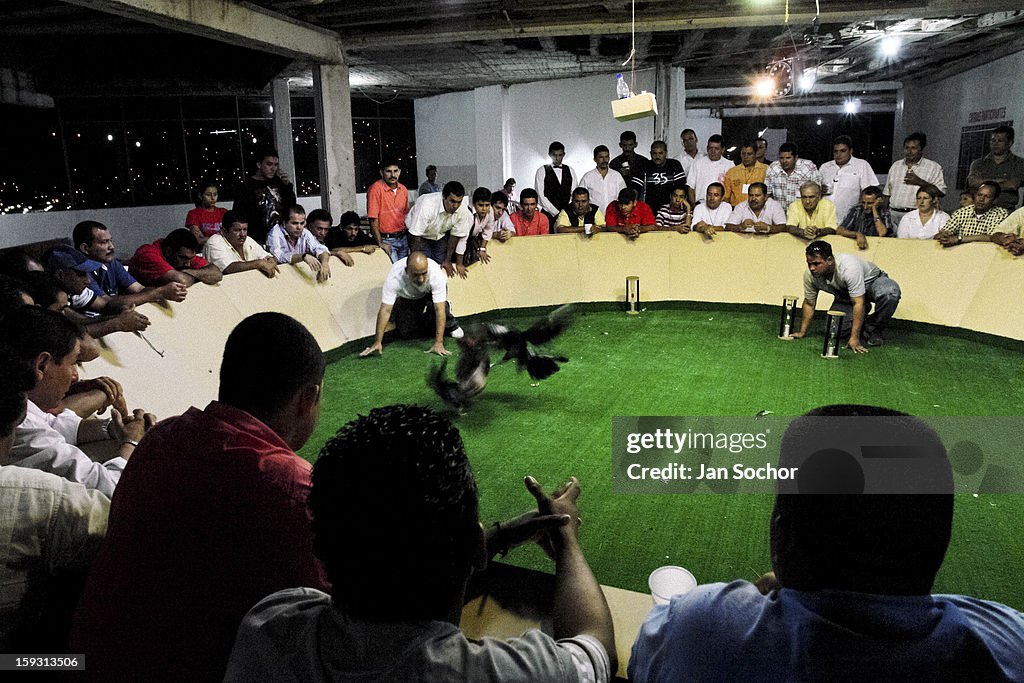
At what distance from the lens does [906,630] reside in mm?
843

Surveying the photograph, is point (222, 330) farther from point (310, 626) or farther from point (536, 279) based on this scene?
point (310, 626)

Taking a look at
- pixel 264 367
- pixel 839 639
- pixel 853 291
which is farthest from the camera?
pixel 853 291

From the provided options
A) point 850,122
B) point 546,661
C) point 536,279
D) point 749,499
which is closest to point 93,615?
point 546,661

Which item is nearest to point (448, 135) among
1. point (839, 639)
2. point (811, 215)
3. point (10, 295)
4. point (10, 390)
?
point (811, 215)

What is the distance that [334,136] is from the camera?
→ 7680 mm

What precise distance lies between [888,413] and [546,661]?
0.61 metres

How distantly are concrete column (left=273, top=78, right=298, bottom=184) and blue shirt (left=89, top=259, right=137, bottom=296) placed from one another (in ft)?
27.7

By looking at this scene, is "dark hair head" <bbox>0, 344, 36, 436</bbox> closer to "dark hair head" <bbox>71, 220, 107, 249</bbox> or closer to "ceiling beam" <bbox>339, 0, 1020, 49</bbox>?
"dark hair head" <bbox>71, 220, 107, 249</bbox>

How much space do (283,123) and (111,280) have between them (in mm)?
9113

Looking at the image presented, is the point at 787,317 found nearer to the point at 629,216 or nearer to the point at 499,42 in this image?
the point at 629,216

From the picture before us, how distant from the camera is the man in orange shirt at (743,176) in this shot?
24.7 ft

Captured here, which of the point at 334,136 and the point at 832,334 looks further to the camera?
the point at 334,136

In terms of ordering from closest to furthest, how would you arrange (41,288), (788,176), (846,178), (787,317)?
1. (41,288)
2. (787,317)
3. (846,178)
4. (788,176)

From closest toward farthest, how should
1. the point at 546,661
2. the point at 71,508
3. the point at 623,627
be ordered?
the point at 546,661, the point at 71,508, the point at 623,627
